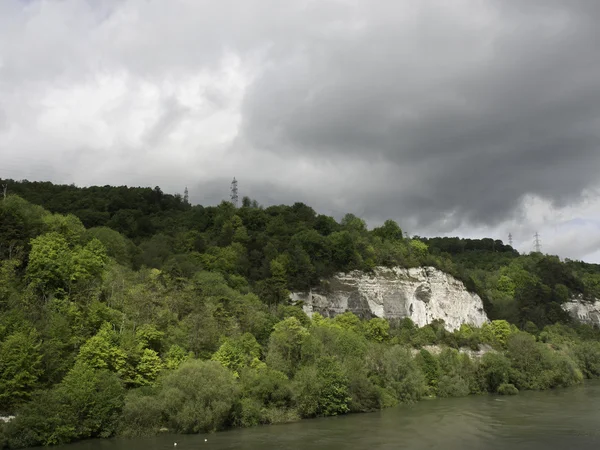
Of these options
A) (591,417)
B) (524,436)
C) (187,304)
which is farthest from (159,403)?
(591,417)

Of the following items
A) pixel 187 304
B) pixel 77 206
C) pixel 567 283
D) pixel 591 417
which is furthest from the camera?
pixel 567 283

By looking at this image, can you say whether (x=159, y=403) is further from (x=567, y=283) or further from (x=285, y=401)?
(x=567, y=283)

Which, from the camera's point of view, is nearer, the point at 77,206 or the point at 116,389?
the point at 116,389

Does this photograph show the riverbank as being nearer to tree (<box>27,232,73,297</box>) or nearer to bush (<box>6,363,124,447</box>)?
bush (<box>6,363,124,447</box>)

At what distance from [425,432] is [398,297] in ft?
182

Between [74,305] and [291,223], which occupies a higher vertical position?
[291,223]

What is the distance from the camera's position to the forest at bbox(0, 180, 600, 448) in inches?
1622

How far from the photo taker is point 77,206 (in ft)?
343

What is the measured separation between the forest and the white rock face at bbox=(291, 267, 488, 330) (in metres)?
2.30

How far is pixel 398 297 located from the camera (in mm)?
97062

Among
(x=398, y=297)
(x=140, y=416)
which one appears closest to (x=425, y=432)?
(x=140, y=416)

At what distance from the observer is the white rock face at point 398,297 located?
306 ft

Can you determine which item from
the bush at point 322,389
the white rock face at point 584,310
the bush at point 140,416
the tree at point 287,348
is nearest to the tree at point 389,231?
the white rock face at point 584,310

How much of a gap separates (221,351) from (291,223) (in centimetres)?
6653
